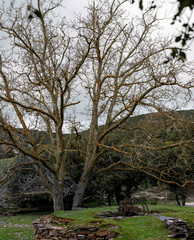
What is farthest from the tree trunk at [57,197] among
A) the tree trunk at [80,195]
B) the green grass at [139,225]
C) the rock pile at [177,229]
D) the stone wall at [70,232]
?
the rock pile at [177,229]

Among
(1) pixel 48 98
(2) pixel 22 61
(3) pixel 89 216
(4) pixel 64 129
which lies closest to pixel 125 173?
(4) pixel 64 129

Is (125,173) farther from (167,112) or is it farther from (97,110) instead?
(167,112)

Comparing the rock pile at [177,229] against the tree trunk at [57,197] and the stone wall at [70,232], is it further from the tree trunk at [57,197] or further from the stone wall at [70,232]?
the tree trunk at [57,197]

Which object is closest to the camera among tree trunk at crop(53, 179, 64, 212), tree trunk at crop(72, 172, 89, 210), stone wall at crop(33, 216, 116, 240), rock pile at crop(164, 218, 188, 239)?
rock pile at crop(164, 218, 188, 239)

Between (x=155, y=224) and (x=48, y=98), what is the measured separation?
30.4 ft

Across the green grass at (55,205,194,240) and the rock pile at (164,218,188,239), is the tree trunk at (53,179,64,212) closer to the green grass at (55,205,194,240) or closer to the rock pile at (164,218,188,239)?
the green grass at (55,205,194,240)

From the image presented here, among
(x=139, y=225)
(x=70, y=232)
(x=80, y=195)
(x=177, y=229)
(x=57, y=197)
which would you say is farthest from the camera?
(x=80, y=195)

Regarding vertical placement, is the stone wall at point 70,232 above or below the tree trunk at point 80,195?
below

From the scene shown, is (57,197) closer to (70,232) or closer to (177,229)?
(70,232)

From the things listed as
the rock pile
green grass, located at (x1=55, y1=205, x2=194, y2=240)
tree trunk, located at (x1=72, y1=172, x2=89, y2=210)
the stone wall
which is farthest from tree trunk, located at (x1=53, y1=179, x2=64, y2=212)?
the rock pile

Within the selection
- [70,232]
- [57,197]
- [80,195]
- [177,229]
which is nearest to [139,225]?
[177,229]

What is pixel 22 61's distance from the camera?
45.1ft

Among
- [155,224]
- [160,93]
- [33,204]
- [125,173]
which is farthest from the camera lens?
[33,204]

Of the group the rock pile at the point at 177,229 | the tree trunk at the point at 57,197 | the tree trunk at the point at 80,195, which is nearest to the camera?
the rock pile at the point at 177,229
